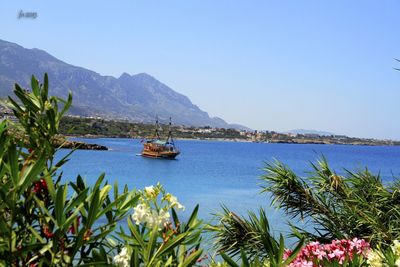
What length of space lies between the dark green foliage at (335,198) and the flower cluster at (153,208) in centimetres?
509

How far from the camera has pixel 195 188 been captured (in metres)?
48.0

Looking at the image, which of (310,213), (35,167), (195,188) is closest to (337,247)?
(35,167)

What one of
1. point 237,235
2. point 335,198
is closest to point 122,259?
point 237,235

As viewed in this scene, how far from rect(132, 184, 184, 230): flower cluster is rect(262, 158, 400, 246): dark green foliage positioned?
16.7 feet

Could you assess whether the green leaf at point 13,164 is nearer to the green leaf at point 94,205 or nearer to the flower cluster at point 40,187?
the green leaf at point 94,205

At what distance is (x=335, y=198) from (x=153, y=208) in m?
6.09

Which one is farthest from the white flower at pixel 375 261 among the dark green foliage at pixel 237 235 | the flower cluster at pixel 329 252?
the dark green foliage at pixel 237 235

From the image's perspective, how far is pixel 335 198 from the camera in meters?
7.64

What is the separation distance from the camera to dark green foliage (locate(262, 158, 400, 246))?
6949 millimetres

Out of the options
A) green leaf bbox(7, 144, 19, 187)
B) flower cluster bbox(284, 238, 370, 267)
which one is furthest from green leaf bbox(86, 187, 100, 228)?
flower cluster bbox(284, 238, 370, 267)

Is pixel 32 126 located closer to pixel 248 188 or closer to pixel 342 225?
pixel 342 225

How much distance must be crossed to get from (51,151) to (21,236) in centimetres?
32

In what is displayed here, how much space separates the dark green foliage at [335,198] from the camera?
695cm

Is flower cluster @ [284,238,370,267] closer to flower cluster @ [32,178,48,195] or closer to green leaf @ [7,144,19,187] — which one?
flower cluster @ [32,178,48,195]
